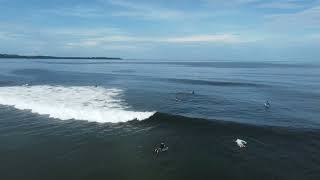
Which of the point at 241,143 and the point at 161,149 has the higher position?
the point at 241,143

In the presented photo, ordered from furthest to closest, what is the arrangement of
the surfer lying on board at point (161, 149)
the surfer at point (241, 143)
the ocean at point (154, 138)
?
the surfer at point (241, 143) < the surfer lying on board at point (161, 149) < the ocean at point (154, 138)

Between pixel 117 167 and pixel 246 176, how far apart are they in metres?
9.18

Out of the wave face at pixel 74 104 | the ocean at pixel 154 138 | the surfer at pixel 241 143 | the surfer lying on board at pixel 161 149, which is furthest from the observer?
the wave face at pixel 74 104

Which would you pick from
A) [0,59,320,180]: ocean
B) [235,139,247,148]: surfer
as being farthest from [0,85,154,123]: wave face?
[235,139,247,148]: surfer

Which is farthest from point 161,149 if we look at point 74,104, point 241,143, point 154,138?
point 74,104

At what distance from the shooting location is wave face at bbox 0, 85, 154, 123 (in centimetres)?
4088

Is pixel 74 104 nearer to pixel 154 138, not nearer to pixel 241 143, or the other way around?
pixel 154 138

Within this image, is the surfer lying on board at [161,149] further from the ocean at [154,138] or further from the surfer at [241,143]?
the surfer at [241,143]

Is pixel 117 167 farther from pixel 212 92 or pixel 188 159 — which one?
pixel 212 92

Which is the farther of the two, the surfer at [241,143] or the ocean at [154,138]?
the surfer at [241,143]

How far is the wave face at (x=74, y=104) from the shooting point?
134ft

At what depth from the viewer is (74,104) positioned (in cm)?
4725

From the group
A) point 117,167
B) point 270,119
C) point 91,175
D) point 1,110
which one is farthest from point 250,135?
point 1,110

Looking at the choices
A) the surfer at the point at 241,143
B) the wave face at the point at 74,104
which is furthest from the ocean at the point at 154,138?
the surfer at the point at 241,143
